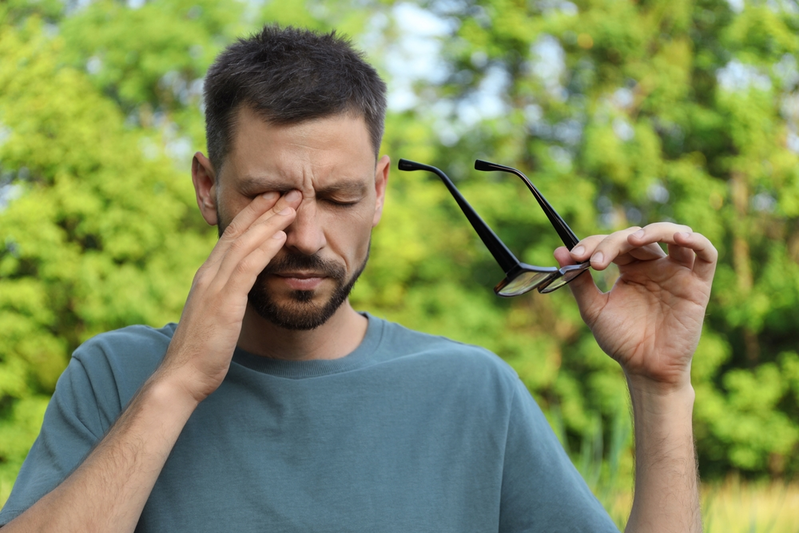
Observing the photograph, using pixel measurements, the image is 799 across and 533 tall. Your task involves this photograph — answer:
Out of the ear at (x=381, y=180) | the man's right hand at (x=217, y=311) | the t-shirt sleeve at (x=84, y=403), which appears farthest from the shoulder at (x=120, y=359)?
the ear at (x=381, y=180)

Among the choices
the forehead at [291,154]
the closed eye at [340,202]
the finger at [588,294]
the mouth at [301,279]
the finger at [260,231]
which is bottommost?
the finger at [588,294]

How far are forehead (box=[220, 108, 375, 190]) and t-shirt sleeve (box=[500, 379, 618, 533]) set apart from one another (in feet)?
2.60

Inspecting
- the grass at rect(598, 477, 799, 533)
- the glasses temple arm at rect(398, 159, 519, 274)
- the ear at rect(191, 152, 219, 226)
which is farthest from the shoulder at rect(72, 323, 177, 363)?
the grass at rect(598, 477, 799, 533)

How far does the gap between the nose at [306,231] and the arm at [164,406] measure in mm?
90

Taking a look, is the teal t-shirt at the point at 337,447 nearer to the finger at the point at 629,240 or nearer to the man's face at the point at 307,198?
the man's face at the point at 307,198

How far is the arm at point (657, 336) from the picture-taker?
167cm

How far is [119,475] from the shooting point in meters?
1.45

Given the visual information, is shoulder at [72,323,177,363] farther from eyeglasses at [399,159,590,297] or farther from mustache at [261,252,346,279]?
eyeglasses at [399,159,590,297]

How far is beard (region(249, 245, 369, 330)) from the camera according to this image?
1830 mm

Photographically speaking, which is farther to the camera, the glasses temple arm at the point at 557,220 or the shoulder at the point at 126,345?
the shoulder at the point at 126,345

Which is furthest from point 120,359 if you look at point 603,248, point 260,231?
point 603,248

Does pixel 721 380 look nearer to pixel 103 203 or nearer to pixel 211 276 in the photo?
pixel 103 203

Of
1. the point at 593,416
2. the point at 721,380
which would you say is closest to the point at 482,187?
the point at 593,416

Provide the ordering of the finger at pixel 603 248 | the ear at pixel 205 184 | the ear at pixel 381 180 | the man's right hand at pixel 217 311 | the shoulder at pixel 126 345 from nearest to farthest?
the man's right hand at pixel 217 311
the finger at pixel 603 248
the shoulder at pixel 126 345
the ear at pixel 205 184
the ear at pixel 381 180
